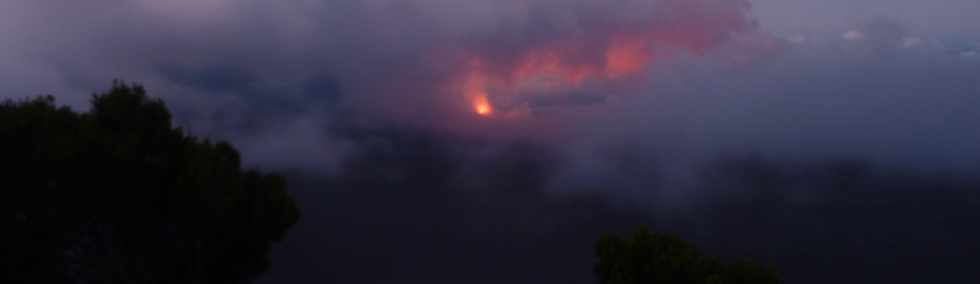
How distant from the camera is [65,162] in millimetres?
14609

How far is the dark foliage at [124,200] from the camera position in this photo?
14.3 meters

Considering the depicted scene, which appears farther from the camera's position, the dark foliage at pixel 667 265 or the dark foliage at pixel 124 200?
the dark foliage at pixel 667 265

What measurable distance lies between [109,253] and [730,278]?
15.5 m

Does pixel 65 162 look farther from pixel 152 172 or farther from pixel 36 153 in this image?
pixel 152 172

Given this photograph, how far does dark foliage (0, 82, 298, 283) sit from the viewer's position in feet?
46.8

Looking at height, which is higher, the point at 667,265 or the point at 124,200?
the point at 124,200

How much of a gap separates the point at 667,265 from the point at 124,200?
1362 centimetres

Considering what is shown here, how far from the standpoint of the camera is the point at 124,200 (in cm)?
1575

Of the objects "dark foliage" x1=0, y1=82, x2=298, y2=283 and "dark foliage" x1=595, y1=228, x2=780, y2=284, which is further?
"dark foliage" x1=595, y1=228, x2=780, y2=284

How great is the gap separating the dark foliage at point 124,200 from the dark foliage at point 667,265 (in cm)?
930

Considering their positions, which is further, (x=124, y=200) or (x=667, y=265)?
(x=667, y=265)

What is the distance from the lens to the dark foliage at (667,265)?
699 inches

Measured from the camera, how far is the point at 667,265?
1778 centimetres

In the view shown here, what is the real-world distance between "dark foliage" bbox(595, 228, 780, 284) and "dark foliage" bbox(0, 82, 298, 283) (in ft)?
30.5
